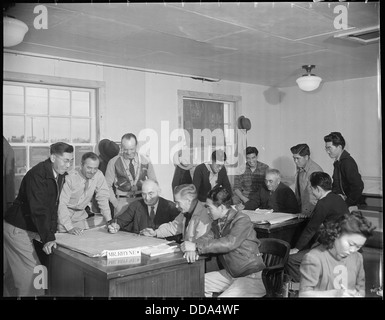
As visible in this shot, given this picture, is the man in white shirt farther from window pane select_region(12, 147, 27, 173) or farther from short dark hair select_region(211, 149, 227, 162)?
short dark hair select_region(211, 149, 227, 162)

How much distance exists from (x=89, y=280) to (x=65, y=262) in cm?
27

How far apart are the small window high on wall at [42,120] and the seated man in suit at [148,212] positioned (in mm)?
607

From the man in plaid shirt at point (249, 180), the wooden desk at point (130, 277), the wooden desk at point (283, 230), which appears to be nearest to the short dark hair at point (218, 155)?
the man in plaid shirt at point (249, 180)

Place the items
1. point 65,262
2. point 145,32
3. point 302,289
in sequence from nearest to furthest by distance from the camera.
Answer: point 302,289 < point 65,262 < point 145,32

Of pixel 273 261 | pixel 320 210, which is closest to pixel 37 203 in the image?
pixel 273 261

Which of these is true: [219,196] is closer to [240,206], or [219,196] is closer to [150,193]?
[150,193]

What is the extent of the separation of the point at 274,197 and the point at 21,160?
2.06 m

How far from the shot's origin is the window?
3373 millimetres

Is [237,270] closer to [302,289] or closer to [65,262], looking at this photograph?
[302,289]

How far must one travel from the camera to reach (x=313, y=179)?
8.71 ft

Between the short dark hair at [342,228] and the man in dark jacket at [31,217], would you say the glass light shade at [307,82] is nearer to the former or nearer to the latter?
the short dark hair at [342,228]

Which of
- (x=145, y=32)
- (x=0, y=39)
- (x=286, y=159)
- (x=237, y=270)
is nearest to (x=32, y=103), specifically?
(x=0, y=39)

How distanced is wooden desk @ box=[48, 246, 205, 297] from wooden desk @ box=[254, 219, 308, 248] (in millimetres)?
877

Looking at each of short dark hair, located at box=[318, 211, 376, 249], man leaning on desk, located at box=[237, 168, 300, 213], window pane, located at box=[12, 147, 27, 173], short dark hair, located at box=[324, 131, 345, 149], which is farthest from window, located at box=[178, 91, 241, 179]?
short dark hair, located at box=[318, 211, 376, 249]
